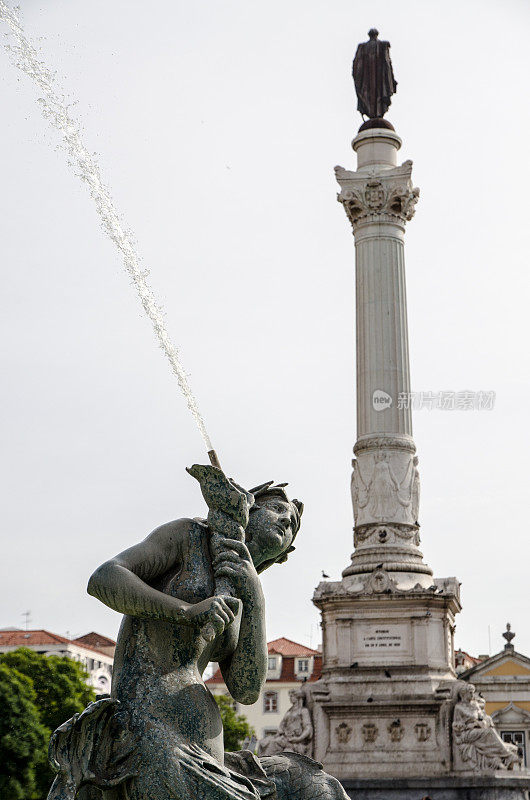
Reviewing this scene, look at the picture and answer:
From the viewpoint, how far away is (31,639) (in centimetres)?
7700

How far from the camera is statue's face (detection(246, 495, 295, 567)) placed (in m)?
5.75

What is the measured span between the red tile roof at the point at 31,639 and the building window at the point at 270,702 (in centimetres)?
1144

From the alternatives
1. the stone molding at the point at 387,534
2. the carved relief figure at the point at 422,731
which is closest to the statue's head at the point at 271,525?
the carved relief figure at the point at 422,731

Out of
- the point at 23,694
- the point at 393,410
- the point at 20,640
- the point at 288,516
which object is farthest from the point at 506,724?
the point at 288,516

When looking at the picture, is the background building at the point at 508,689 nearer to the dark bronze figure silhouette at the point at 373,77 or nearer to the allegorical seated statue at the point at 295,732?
the allegorical seated statue at the point at 295,732

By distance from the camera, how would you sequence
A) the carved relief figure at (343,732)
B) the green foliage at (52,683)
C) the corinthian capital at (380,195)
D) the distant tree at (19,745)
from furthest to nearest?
the green foliage at (52,683)
the distant tree at (19,745)
the corinthian capital at (380,195)
the carved relief figure at (343,732)

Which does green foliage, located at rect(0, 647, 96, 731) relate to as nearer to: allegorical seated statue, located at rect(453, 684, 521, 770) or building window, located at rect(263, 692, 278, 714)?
allegorical seated statue, located at rect(453, 684, 521, 770)

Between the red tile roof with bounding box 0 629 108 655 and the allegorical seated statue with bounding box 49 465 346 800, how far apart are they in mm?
72008

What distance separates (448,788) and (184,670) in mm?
22628

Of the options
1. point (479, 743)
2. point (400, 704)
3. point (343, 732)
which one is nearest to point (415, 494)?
point (400, 704)

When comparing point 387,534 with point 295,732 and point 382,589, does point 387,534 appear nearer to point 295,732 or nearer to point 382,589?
point 382,589

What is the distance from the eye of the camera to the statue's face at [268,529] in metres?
5.75

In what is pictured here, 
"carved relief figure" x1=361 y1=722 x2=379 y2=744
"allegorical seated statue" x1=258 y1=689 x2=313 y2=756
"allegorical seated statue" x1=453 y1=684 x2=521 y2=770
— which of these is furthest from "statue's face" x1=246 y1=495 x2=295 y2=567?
"allegorical seated statue" x1=258 y1=689 x2=313 y2=756

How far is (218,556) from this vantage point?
5.49 metres
